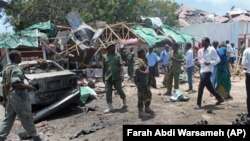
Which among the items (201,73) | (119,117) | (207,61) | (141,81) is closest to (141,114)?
(119,117)

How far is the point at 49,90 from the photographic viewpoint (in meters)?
10.6

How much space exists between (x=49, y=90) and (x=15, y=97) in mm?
3067

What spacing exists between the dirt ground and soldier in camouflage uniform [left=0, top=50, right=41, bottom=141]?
122 centimetres

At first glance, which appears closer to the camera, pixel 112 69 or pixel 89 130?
pixel 89 130

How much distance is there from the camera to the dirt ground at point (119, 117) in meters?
8.59

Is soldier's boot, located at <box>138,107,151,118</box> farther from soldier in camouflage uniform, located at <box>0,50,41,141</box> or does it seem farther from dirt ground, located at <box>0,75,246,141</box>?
soldier in camouflage uniform, located at <box>0,50,41,141</box>

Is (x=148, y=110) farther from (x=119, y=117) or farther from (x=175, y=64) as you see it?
(x=175, y=64)

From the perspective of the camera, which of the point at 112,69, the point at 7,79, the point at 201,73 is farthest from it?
the point at 112,69

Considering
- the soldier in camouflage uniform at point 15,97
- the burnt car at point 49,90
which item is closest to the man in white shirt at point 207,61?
the burnt car at point 49,90

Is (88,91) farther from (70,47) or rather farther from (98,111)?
(70,47)

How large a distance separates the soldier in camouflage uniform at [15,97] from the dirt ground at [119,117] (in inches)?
48.1

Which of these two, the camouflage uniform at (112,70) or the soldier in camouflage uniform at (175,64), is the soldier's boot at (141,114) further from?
the soldier in camouflage uniform at (175,64)

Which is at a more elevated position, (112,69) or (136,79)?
(112,69)

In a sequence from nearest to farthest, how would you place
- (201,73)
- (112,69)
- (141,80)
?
(141,80), (201,73), (112,69)
